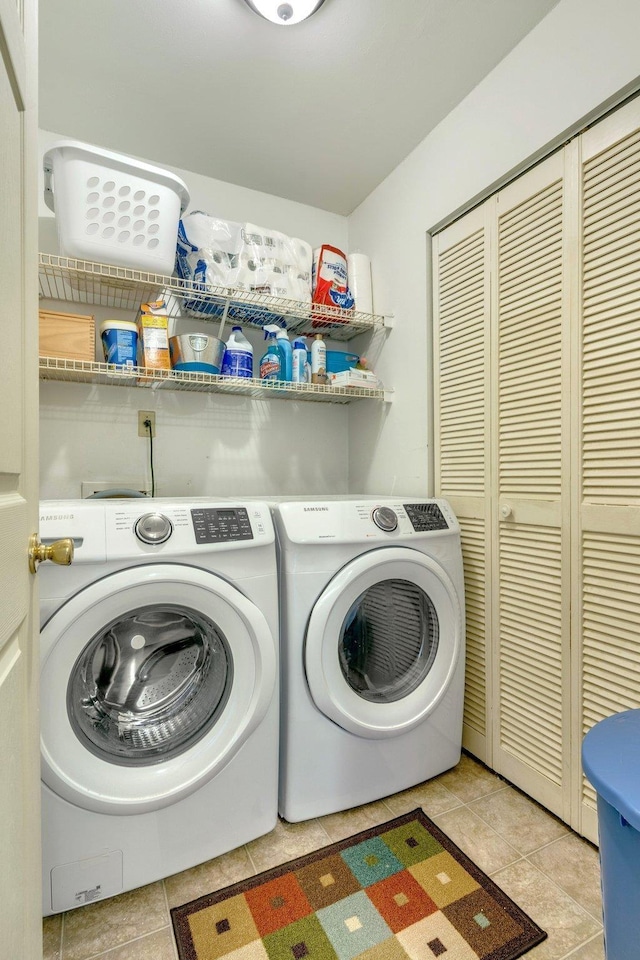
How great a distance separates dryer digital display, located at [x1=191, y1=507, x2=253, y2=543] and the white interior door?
518mm

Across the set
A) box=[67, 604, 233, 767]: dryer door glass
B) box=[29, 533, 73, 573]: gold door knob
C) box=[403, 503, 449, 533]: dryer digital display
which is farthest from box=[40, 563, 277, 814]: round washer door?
box=[403, 503, 449, 533]: dryer digital display

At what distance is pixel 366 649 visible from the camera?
5.06ft

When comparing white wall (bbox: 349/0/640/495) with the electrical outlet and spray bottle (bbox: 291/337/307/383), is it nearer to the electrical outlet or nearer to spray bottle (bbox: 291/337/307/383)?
spray bottle (bbox: 291/337/307/383)

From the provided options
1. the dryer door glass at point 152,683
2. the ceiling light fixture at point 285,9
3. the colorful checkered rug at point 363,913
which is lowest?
the colorful checkered rug at point 363,913

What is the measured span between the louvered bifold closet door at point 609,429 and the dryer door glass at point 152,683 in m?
1.00

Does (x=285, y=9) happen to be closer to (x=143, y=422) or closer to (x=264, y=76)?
(x=264, y=76)

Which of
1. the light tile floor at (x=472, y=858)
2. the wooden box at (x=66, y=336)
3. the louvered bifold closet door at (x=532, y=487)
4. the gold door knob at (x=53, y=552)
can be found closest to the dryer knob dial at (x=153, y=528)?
the gold door knob at (x=53, y=552)

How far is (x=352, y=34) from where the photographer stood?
143 centimetres

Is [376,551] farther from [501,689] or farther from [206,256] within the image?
[206,256]

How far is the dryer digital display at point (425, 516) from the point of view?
5.11ft

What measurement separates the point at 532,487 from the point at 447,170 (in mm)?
1232

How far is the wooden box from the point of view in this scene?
156cm

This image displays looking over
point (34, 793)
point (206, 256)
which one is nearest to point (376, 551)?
point (34, 793)

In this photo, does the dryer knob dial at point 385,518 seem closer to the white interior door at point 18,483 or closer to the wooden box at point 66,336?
the white interior door at point 18,483
